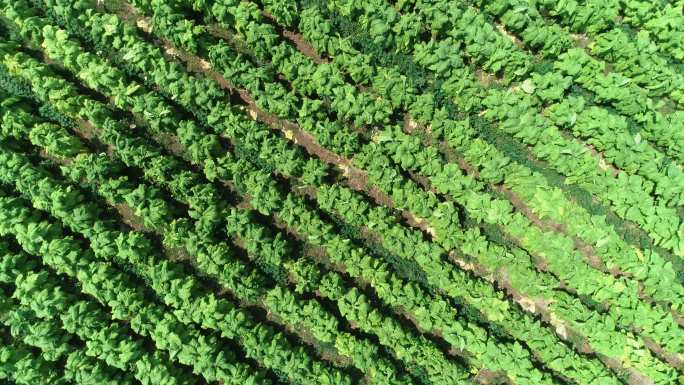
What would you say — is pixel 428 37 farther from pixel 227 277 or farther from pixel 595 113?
pixel 227 277

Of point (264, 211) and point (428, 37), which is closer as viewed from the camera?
point (264, 211)

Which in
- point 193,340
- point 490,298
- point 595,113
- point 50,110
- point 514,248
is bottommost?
point 193,340

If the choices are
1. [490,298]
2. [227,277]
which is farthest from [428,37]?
[227,277]

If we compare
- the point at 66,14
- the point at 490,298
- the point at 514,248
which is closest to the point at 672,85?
the point at 514,248

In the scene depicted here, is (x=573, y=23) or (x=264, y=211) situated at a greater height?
(x=573, y=23)

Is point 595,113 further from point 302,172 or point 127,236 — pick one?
point 127,236

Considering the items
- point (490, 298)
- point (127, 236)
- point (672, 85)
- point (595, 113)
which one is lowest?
point (127, 236)
